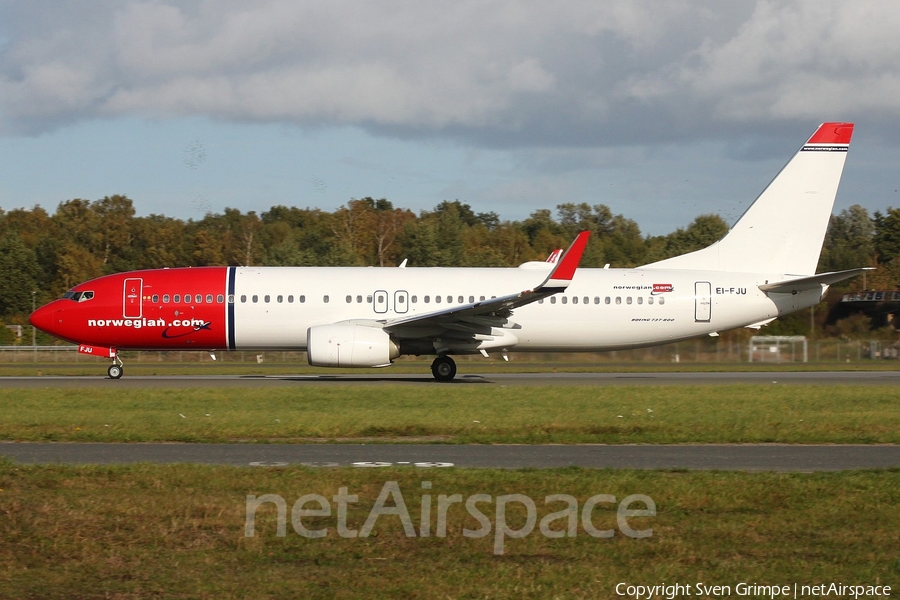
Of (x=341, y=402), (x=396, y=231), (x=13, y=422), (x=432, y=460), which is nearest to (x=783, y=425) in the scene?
(x=432, y=460)

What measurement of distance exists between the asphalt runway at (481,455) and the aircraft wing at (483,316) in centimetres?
1119

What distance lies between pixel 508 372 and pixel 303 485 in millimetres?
23374

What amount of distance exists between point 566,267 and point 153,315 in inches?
455

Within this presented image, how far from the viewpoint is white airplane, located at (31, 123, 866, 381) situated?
27172 mm

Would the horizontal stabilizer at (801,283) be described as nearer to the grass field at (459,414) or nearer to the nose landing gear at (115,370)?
the grass field at (459,414)

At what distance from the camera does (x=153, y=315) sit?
89.8 feet

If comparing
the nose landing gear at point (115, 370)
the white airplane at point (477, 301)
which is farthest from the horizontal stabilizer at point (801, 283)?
the nose landing gear at point (115, 370)

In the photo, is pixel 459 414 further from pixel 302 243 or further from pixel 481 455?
pixel 302 243

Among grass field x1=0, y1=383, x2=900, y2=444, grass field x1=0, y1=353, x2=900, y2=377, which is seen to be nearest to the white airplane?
grass field x1=0, y1=383, x2=900, y2=444

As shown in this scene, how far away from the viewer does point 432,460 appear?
12.9 m

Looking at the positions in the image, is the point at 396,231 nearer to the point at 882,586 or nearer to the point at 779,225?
the point at 779,225
